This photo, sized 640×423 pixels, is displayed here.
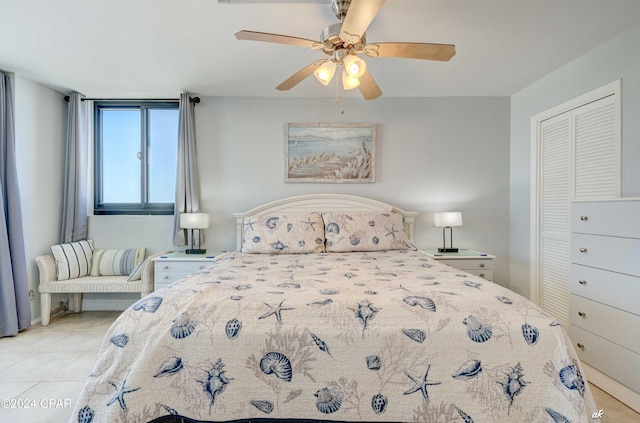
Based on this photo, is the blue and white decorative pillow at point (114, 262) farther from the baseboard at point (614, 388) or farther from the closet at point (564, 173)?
the closet at point (564, 173)

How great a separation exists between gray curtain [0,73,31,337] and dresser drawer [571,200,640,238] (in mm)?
4596

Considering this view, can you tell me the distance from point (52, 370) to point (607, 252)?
12.6 feet

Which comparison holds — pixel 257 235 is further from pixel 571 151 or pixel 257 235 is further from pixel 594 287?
pixel 571 151

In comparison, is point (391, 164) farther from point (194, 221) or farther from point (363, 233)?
point (194, 221)

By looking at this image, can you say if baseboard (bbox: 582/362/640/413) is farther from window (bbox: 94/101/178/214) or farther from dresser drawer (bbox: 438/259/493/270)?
window (bbox: 94/101/178/214)

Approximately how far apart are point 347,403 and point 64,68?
355cm

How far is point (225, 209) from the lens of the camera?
3510mm

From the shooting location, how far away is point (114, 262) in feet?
11.0

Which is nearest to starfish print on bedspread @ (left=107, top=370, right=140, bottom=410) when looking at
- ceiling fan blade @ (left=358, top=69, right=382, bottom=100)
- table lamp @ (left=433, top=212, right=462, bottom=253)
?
ceiling fan blade @ (left=358, top=69, right=382, bottom=100)

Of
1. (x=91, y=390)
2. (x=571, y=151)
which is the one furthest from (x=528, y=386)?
(x=571, y=151)

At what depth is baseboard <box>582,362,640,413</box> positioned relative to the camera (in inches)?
70.4

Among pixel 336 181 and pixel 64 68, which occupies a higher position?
pixel 64 68

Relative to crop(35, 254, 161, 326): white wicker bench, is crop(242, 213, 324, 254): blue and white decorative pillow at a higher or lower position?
higher

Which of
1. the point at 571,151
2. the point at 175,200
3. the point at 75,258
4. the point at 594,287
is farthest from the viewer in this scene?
the point at 175,200
